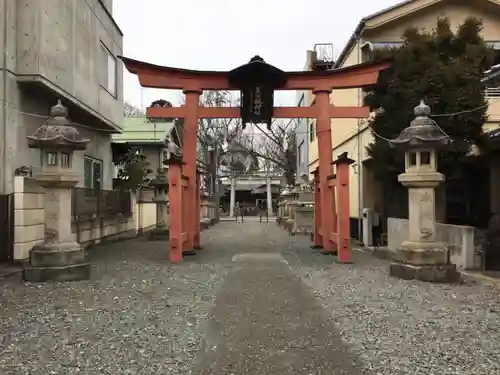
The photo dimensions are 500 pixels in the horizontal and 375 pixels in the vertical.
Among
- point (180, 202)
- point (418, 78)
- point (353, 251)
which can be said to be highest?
point (418, 78)

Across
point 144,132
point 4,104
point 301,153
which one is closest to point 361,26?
point 4,104

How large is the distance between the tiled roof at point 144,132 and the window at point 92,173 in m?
9.52

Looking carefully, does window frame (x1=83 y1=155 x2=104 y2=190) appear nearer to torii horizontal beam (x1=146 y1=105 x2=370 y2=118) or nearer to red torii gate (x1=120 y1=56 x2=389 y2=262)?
red torii gate (x1=120 y1=56 x2=389 y2=262)

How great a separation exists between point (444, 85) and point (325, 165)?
370 cm

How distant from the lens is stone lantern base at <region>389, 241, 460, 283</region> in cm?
970

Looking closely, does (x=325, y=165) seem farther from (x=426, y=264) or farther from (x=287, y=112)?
(x=426, y=264)

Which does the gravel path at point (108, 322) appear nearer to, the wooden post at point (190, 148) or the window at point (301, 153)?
the wooden post at point (190, 148)

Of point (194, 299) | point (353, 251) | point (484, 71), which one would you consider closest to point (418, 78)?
point (484, 71)

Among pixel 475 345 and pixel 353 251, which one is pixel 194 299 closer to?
pixel 475 345

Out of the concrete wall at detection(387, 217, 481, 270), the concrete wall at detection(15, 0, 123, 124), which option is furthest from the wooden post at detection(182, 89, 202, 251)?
the concrete wall at detection(387, 217, 481, 270)

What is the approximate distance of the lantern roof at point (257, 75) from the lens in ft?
45.9

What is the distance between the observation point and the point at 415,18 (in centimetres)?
1912

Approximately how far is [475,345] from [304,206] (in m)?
18.4

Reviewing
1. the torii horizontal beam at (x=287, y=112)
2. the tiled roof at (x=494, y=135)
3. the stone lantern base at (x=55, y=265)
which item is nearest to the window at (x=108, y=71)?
the torii horizontal beam at (x=287, y=112)
